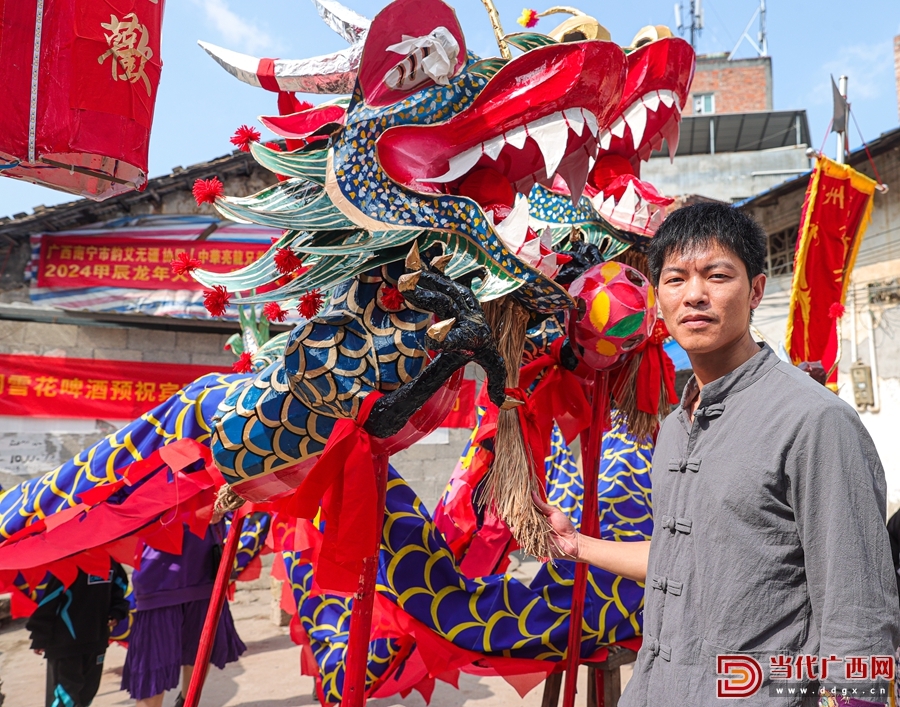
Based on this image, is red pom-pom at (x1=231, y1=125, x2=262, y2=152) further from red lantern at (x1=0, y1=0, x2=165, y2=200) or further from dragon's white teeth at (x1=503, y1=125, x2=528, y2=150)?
dragon's white teeth at (x1=503, y1=125, x2=528, y2=150)

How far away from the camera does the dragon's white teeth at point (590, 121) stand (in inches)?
76.9

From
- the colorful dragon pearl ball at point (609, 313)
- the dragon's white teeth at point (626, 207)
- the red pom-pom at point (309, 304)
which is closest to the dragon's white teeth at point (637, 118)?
the dragon's white teeth at point (626, 207)

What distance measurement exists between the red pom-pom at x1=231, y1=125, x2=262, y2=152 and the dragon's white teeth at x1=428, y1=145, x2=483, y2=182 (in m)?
0.56

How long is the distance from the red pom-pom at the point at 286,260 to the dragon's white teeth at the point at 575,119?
0.84m

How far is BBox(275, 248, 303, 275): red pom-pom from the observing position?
2014 millimetres

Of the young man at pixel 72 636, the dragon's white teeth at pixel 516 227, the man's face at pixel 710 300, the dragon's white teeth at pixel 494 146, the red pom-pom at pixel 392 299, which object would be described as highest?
the dragon's white teeth at pixel 494 146

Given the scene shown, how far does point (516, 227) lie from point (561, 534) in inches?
31.7

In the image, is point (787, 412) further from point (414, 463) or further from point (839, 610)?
point (414, 463)

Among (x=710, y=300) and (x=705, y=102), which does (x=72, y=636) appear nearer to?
(x=710, y=300)

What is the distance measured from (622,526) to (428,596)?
89cm

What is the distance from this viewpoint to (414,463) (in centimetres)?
748

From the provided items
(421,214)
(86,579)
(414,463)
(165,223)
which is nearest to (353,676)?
(421,214)

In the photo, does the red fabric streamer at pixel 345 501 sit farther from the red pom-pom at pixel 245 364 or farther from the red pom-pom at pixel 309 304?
the red pom-pom at pixel 245 364

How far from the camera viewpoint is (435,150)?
1959mm
